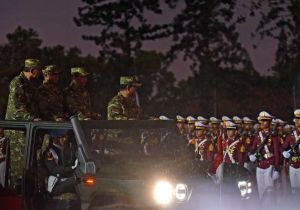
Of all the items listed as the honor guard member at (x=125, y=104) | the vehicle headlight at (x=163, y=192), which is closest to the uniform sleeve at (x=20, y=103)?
the honor guard member at (x=125, y=104)

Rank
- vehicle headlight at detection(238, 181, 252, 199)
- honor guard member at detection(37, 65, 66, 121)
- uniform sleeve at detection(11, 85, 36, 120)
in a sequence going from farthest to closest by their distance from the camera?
honor guard member at detection(37, 65, 66, 121) < uniform sleeve at detection(11, 85, 36, 120) < vehicle headlight at detection(238, 181, 252, 199)

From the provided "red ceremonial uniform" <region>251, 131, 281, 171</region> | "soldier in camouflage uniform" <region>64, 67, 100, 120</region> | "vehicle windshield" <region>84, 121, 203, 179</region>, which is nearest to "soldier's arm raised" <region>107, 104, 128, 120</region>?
"soldier in camouflage uniform" <region>64, 67, 100, 120</region>

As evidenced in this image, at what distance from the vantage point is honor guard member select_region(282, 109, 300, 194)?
12969mm

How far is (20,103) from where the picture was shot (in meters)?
7.69

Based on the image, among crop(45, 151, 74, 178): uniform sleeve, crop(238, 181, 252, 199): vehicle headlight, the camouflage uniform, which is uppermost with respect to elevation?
the camouflage uniform

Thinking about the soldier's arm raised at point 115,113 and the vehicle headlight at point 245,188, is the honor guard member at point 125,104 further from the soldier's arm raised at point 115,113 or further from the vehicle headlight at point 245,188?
the vehicle headlight at point 245,188

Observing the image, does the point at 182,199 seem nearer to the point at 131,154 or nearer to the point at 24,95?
the point at 131,154

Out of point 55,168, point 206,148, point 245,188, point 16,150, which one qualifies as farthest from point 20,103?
point 206,148

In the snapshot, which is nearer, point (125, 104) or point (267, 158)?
point (125, 104)

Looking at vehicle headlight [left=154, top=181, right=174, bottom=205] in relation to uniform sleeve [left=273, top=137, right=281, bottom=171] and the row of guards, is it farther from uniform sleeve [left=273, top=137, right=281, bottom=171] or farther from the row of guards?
uniform sleeve [left=273, top=137, right=281, bottom=171]

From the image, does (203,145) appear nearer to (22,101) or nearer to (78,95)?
(78,95)

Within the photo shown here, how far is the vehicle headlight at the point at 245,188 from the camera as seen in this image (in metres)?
7.04

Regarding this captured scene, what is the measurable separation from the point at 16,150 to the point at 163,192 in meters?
1.68

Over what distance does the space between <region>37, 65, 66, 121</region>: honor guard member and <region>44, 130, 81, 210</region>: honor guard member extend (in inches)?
33.4
